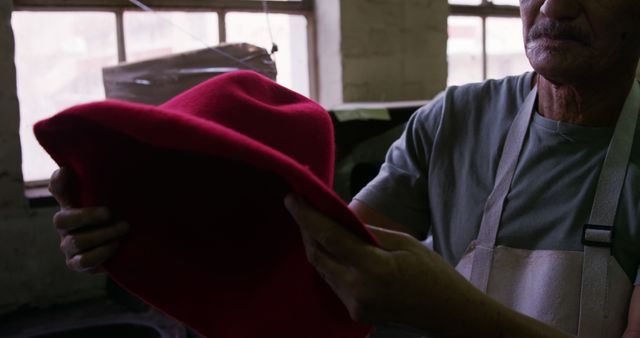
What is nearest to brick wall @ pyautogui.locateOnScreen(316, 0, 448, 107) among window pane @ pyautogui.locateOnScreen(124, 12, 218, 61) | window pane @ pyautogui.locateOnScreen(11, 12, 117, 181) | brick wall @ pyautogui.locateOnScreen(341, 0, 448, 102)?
brick wall @ pyautogui.locateOnScreen(341, 0, 448, 102)

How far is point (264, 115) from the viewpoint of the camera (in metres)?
0.67

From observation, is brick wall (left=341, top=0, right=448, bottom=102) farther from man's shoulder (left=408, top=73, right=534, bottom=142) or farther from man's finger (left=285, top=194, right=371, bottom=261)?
man's finger (left=285, top=194, right=371, bottom=261)

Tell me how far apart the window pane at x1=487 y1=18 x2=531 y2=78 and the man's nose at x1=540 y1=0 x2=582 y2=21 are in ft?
6.84

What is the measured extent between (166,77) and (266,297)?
1105mm

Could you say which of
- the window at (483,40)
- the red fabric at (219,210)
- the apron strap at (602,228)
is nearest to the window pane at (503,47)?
the window at (483,40)

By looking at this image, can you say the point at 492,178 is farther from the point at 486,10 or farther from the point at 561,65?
the point at 486,10

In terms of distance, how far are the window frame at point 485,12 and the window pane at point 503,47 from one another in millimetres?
25

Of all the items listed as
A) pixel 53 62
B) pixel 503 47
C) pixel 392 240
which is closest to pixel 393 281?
pixel 392 240

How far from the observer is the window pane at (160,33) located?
2.06 meters

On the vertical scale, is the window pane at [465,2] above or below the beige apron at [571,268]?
above

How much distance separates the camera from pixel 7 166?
1767 millimetres

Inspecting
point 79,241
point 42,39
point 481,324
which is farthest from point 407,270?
point 42,39

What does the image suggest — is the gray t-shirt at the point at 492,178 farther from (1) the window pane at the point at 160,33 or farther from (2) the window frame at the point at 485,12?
(2) the window frame at the point at 485,12

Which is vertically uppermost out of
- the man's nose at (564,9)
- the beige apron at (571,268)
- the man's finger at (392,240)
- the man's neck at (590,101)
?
the man's nose at (564,9)
